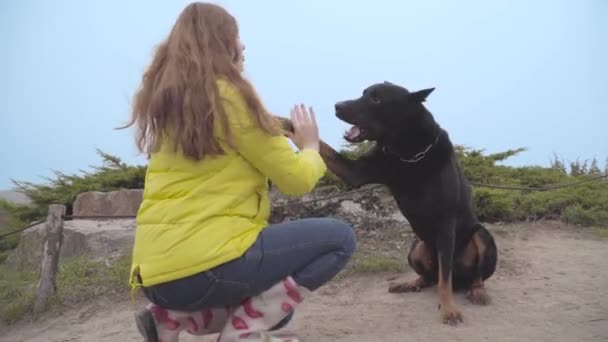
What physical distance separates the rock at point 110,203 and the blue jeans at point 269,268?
467 cm

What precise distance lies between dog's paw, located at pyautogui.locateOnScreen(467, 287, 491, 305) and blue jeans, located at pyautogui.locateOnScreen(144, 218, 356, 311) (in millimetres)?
1506

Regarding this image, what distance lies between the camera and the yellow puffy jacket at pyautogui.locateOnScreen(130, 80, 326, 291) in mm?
2273

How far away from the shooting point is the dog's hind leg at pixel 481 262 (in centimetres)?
380

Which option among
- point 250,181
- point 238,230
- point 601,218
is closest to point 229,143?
point 250,181

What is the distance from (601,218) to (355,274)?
3.42 metres

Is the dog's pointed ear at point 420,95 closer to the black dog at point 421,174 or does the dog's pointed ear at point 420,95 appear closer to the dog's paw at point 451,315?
the black dog at point 421,174

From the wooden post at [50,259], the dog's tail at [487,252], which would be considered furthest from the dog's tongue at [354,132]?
the wooden post at [50,259]

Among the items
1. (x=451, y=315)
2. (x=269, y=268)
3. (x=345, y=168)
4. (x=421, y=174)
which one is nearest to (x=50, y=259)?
(x=345, y=168)

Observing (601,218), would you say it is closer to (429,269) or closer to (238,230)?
(429,269)

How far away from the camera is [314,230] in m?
2.60

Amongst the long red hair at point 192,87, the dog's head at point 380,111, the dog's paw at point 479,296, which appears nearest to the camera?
the long red hair at point 192,87

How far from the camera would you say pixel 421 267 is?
3.95 metres

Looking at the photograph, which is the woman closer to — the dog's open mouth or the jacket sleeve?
the jacket sleeve

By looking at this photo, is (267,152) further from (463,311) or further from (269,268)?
(463,311)
